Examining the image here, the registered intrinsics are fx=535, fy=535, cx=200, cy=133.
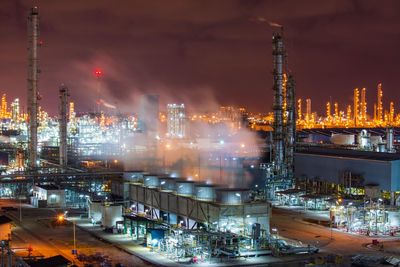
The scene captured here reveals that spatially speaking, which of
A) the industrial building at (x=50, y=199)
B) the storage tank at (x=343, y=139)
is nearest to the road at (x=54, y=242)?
the industrial building at (x=50, y=199)

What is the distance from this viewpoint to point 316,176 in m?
41.2

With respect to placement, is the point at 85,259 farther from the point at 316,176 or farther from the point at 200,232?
the point at 316,176

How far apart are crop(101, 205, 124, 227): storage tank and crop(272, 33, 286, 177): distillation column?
60.6 feet

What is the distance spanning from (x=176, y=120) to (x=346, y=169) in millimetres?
66182

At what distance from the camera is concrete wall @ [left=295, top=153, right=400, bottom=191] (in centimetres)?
3453

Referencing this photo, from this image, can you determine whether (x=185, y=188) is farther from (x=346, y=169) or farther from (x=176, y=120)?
(x=176, y=120)

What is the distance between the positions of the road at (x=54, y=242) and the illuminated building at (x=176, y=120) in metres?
68.0

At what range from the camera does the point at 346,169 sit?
38.0 meters

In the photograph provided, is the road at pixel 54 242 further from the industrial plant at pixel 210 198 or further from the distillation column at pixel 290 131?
the distillation column at pixel 290 131

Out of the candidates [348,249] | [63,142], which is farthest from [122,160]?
[348,249]

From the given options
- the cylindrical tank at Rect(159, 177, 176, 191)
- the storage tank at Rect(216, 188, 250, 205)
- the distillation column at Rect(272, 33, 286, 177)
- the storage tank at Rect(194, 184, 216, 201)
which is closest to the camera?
the storage tank at Rect(216, 188, 250, 205)

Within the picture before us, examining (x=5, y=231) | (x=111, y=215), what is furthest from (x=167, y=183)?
(x=5, y=231)

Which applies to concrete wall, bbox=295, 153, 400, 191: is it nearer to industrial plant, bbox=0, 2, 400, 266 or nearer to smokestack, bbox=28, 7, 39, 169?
industrial plant, bbox=0, 2, 400, 266

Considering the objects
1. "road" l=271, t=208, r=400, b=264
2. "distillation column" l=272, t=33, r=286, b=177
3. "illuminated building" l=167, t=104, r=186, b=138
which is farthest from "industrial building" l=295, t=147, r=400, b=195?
"illuminated building" l=167, t=104, r=186, b=138
